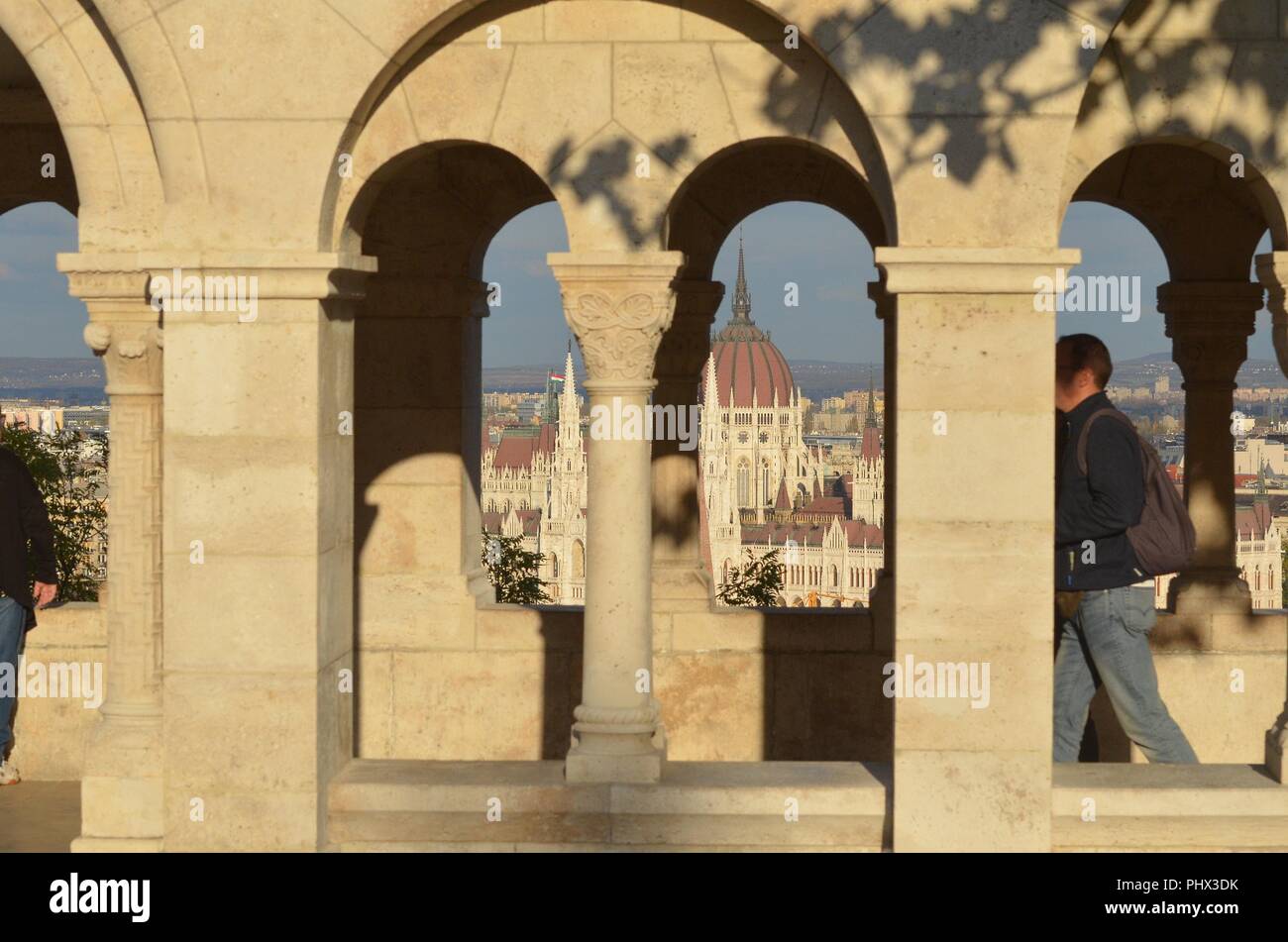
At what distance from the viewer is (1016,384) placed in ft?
26.4

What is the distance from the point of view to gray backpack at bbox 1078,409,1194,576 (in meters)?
8.66

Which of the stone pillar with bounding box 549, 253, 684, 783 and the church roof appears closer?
the stone pillar with bounding box 549, 253, 684, 783

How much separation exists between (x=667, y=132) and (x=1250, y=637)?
5.63m

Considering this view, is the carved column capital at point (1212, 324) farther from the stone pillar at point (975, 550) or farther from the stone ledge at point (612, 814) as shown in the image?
the stone ledge at point (612, 814)

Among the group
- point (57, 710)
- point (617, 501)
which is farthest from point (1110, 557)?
point (57, 710)

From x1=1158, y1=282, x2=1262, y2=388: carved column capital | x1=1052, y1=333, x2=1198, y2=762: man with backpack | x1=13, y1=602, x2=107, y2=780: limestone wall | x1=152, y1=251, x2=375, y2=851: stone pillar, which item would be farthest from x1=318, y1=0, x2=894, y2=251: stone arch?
Result: x1=1158, y1=282, x2=1262, y2=388: carved column capital

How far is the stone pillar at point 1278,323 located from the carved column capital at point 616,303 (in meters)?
2.59

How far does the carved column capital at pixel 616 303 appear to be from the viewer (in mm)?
8328

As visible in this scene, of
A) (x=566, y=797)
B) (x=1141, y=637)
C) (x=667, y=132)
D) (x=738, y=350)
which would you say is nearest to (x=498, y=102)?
(x=667, y=132)

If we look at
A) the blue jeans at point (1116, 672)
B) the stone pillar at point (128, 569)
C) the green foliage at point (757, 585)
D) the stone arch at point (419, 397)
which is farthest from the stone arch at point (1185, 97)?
the green foliage at point (757, 585)

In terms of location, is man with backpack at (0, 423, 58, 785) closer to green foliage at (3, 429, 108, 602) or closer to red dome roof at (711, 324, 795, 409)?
green foliage at (3, 429, 108, 602)

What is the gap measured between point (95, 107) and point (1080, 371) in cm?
471

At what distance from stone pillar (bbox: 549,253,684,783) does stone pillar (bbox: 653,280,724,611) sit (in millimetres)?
3565

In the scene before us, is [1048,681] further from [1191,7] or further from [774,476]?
[774,476]
